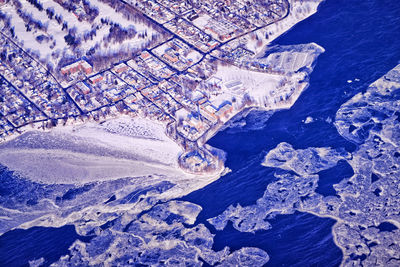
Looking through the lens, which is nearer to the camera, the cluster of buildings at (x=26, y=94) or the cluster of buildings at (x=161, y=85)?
the cluster of buildings at (x=161, y=85)

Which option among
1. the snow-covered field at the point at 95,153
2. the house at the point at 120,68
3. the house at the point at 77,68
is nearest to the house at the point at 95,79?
the house at the point at 77,68

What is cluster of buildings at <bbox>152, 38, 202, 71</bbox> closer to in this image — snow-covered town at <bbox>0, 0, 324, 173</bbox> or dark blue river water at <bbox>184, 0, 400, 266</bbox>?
snow-covered town at <bbox>0, 0, 324, 173</bbox>

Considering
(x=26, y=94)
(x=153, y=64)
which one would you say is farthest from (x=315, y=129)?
(x=26, y=94)

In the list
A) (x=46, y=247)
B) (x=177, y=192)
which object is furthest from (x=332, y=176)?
(x=46, y=247)

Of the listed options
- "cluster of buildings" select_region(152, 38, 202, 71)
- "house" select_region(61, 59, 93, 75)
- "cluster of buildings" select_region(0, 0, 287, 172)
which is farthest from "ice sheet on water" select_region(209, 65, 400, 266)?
"house" select_region(61, 59, 93, 75)

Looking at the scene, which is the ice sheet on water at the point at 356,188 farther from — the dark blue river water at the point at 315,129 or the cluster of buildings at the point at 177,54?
the cluster of buildings at the point at 177,54

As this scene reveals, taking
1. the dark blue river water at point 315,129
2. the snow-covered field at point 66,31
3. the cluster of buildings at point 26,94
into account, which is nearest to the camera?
the dark blue river water at point 315,129

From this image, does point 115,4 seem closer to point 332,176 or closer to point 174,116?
point 174,116
